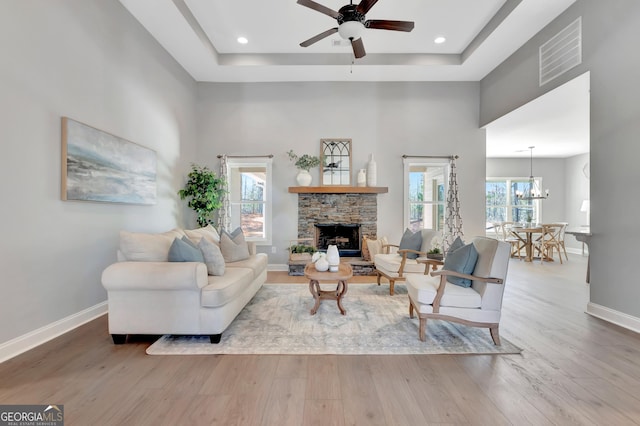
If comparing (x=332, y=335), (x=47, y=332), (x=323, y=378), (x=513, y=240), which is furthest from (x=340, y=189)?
(x=513, y=240)

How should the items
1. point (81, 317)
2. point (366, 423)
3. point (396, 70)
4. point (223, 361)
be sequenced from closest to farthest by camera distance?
point (366, 423)
point (223, 361)
point (81, 317)
point (396, 70)

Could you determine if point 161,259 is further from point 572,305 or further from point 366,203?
point 572,305

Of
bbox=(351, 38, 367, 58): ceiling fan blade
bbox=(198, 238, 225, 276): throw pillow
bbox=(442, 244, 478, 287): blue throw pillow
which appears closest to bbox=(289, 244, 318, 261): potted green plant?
bbox=(198, 238, 225, 276): throw pillow

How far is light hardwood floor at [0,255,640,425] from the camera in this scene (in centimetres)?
156

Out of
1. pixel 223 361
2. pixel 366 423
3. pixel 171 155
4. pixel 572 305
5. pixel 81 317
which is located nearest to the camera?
pixel 366 423

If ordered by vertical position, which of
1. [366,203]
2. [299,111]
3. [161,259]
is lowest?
[161,259]

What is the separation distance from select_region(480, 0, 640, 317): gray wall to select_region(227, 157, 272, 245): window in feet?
16.0

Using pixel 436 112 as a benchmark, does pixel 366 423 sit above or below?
below

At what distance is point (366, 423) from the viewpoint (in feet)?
4.95

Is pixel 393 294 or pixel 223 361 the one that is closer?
pixel 223 361

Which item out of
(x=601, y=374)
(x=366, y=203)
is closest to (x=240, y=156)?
(x=366, y=203)

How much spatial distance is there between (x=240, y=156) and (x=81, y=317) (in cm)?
362

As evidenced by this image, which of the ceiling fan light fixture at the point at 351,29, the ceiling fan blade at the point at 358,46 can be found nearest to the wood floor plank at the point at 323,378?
the ceiling fan light fixture at the point at 351,29

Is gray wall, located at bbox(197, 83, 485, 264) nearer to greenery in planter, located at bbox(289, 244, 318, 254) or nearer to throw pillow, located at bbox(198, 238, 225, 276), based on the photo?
greenery in planter, located at bbox(289, 244, 318, 254)
